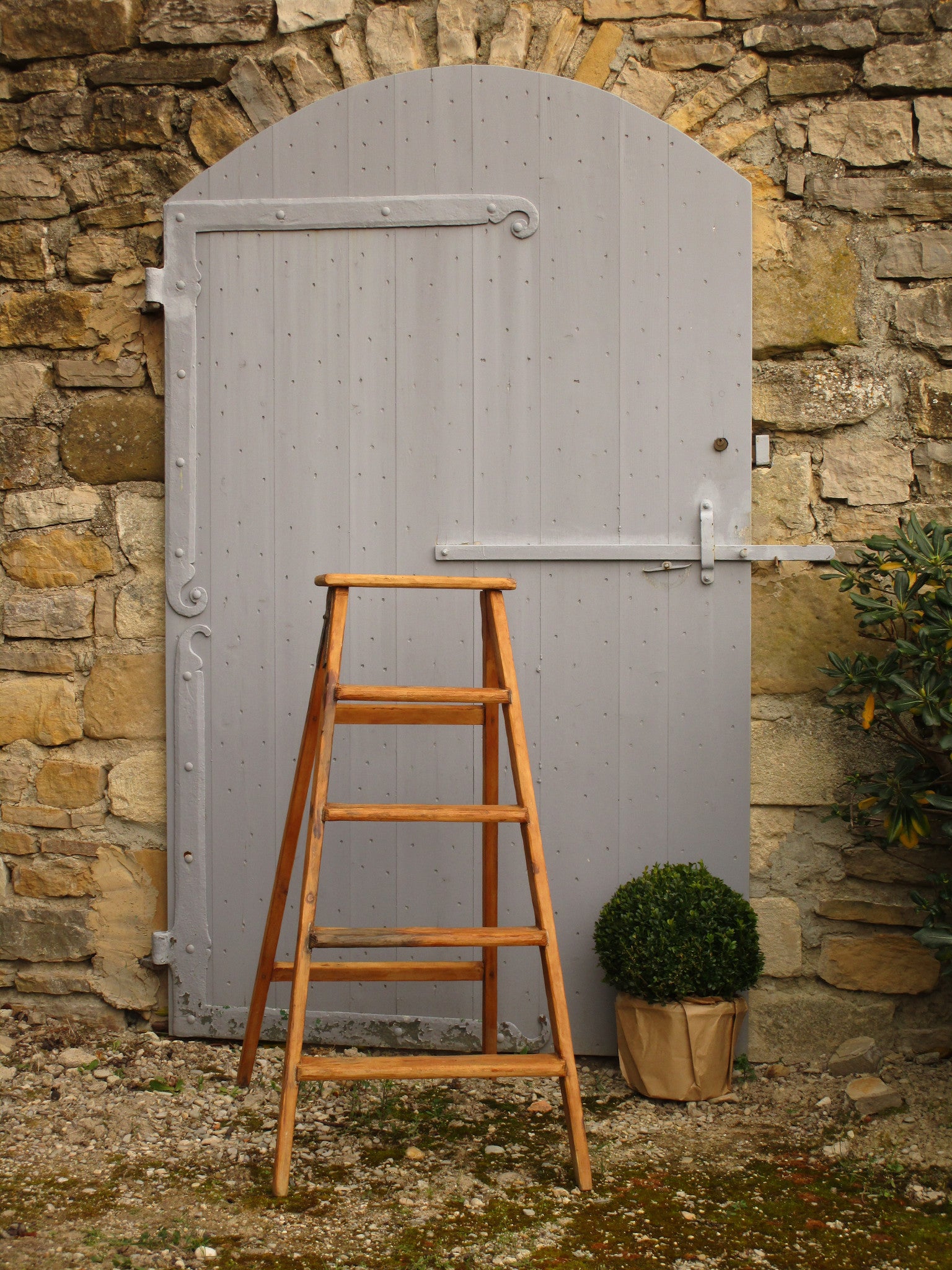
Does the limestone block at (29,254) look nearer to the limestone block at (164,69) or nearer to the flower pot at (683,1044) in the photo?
the limestone block at (164,69)

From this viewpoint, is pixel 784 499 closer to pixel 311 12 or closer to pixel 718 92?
pixel 718 92

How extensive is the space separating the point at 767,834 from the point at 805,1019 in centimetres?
49

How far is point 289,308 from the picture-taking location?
104 inches

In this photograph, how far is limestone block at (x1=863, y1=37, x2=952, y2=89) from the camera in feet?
8.24

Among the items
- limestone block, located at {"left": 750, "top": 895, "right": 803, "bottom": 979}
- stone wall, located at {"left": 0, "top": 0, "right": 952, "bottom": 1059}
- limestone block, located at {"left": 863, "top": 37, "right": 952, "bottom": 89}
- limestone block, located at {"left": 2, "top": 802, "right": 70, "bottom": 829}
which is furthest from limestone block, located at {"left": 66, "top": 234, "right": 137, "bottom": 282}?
limestone block, located at {"left": 750, "top": 895, "right": 803, "bottom": 979}

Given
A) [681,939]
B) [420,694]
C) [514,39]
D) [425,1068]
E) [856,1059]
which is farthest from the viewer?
[514,39]

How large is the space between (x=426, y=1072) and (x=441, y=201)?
2.13 m

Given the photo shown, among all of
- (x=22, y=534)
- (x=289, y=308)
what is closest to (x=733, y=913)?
(x=289, y=308)

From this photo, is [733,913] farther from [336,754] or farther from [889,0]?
[889,0]

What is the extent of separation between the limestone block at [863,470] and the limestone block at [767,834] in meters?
0.84

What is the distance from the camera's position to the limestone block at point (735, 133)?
2557 millimetres

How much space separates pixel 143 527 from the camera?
2707 millimetres

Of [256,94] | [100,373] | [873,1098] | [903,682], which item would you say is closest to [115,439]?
[100,373]

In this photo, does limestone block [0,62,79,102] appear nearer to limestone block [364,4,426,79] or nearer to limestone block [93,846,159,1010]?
limestone block [364,4,426,79]
